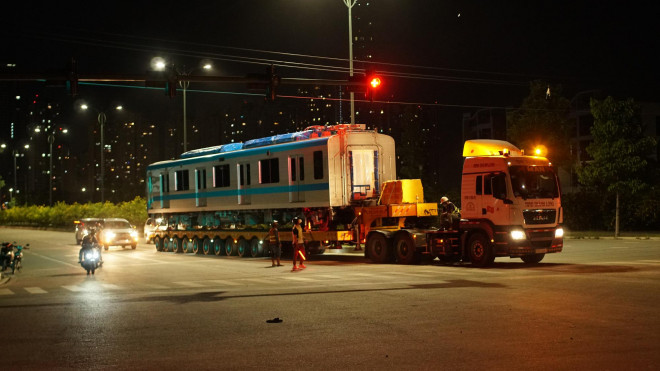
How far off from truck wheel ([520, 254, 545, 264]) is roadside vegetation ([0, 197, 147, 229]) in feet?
148

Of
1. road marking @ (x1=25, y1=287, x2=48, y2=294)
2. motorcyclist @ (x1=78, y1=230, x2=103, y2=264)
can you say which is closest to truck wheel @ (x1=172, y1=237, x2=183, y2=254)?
motorcyclist @ (x1=78, y1=230, x2=103, y2=264)

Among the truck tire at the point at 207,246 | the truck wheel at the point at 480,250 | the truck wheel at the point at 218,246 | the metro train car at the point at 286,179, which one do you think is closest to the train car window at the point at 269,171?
the metro train car at the point at 286,179

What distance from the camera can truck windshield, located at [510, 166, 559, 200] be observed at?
23016 mm

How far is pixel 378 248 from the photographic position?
26953mm

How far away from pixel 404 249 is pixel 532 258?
13.8 feet

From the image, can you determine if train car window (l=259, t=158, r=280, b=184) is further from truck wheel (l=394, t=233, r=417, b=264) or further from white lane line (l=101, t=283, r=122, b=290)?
white lane line (l=101, t=283, r=122, b=290)

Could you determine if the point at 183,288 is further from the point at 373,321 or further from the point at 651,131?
the point at 651,131

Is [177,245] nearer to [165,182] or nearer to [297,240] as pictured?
[165,182]

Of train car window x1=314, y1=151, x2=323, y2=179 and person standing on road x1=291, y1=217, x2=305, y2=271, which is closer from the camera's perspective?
person standing on road x1=291, y1=217, x2=305, y2=271

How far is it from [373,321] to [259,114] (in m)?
86.2

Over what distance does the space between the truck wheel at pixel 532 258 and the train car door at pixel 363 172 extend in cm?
642

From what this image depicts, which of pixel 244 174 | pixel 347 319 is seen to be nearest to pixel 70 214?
pixel 244 174

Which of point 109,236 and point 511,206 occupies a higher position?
point 511,206

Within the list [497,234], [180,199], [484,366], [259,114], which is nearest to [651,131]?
[259,114]
